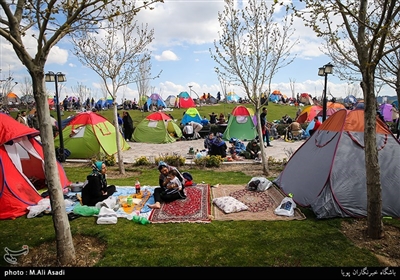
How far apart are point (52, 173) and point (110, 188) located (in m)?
3.25

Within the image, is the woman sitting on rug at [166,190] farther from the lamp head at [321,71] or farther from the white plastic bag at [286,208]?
the lamp head at [321,71]

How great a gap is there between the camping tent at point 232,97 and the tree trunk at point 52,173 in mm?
43640

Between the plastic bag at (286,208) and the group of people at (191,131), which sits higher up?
the group of people at (191,131)

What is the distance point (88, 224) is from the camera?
17.9 feet

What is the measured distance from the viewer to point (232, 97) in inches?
1853

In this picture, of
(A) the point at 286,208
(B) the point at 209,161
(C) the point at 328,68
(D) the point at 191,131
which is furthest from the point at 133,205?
(D) the point at 191,131

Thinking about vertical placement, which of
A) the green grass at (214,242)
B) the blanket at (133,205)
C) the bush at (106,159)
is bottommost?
the green grass at (214,242)

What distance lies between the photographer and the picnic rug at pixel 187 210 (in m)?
5.66

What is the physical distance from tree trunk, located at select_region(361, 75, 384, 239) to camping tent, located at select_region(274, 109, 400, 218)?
3.20ft

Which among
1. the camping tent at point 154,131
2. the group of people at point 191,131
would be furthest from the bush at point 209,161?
the group of people at point 191,131

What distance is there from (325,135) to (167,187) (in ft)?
13.4

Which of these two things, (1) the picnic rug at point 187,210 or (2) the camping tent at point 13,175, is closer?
(1) the picnic rug at point 187,210

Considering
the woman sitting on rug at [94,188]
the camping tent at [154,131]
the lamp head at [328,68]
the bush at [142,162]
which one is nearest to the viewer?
the woman sitting on rug at [94,188]

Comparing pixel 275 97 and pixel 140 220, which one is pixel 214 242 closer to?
pixel 140 220
